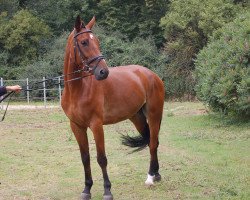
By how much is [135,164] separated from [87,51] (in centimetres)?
326

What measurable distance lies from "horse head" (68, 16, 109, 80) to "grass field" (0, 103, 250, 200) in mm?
1821

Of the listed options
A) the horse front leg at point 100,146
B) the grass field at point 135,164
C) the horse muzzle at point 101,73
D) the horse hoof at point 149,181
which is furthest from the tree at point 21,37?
the horse muzzle at point 101,73

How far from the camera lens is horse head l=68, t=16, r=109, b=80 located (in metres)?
5.55

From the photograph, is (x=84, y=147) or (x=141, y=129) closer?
(x=84, y=147)

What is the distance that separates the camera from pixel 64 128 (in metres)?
14.2

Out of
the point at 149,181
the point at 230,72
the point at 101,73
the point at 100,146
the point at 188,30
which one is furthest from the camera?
the point at 188,30

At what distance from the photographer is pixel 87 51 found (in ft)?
18.7

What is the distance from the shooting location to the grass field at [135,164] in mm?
6496

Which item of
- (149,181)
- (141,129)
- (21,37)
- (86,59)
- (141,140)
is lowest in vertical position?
(21,37)

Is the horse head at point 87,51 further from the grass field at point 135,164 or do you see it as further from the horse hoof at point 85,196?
the grass field at point 135,164

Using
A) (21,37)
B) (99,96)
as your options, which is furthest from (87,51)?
(21,37)

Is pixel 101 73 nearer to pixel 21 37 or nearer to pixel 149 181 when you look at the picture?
pixel 149 181

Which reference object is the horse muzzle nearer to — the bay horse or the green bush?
the bay horse

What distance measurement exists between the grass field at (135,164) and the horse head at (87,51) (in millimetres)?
1821
